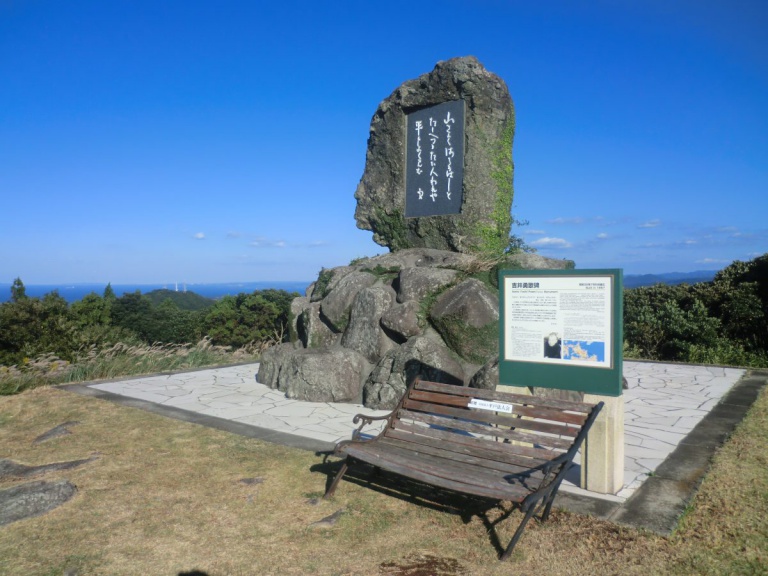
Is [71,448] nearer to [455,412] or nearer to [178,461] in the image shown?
[178,461]

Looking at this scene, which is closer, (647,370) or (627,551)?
(627,551)

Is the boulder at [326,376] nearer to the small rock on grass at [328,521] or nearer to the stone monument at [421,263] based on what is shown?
the stone monument at [421,263]

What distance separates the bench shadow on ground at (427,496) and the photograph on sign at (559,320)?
119cm

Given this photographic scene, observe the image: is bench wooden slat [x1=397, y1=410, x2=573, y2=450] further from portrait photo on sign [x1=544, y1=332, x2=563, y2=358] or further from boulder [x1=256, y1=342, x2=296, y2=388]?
boulder [x1=256, y1=342, x2=296, y2=388]

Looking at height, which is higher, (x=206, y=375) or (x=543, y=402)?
(x=543, y=402)

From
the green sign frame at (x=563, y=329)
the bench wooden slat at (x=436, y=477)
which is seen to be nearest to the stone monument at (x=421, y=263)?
the green sign frame at (x=563, y=329)

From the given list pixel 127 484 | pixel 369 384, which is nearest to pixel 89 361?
pixel 369 384

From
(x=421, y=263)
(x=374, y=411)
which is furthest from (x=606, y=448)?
(x=421, y=263)

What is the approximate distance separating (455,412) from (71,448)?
392 centimetres

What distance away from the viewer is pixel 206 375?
9.89 metres

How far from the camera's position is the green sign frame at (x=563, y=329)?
13.9ft

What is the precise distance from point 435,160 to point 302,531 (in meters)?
6.95

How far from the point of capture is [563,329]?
4.48 m

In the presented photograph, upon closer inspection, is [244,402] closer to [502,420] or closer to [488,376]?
[488,376]
